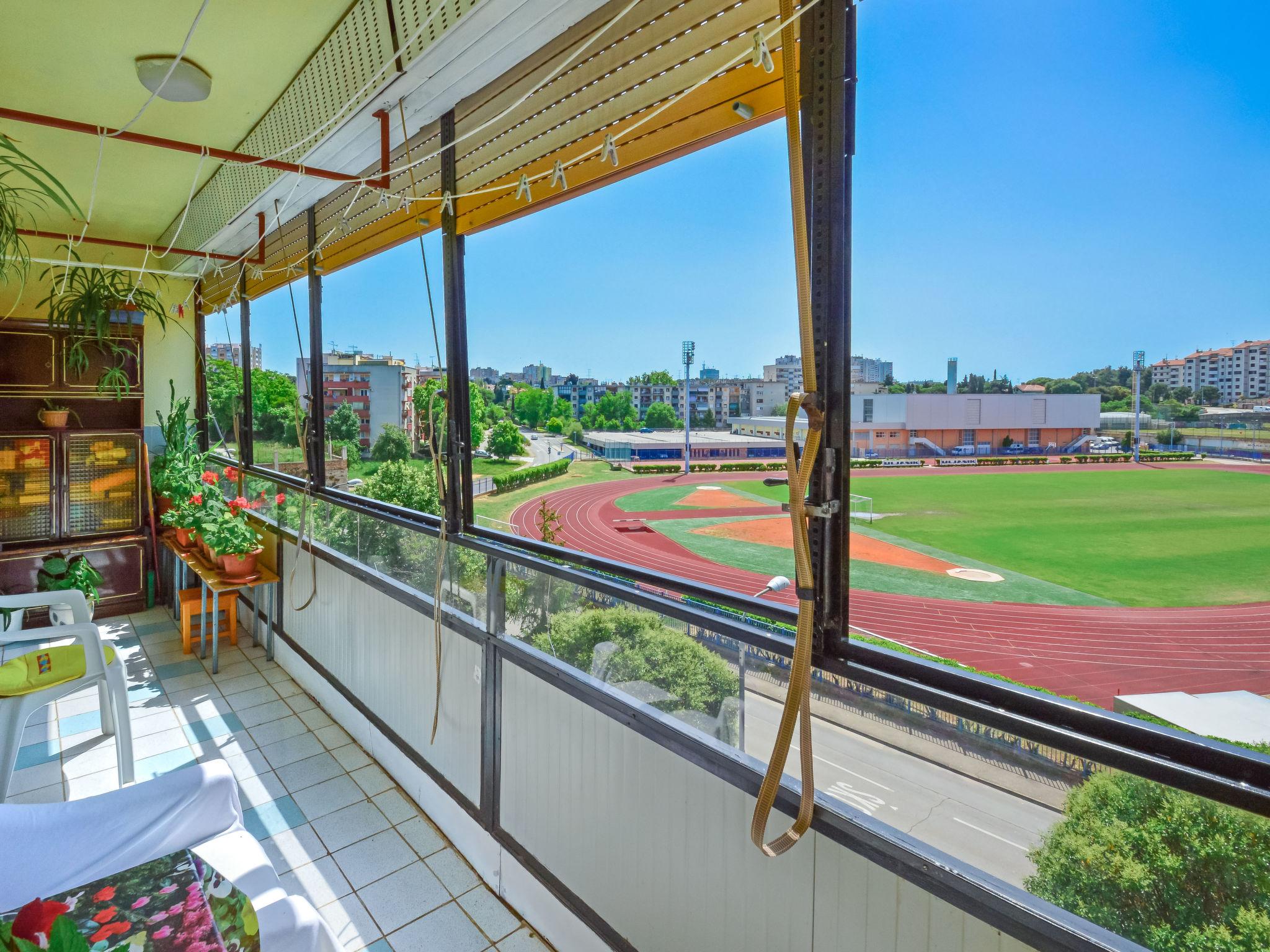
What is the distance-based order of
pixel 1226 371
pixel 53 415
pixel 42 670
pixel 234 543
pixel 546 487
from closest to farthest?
1. pixel 1226 371
2. pixel 546 487
3. pixel 42 670
4. pixel 234 543
5. pixel 53 415

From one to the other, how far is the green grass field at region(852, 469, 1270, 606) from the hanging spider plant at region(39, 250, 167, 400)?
4991 millimetres

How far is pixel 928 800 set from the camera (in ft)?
3.50

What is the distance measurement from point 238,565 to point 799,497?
158 inches

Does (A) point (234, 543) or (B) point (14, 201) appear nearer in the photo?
(B) point (14, 201)

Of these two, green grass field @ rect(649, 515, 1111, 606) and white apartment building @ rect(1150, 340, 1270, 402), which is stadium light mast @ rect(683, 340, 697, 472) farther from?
white apartment building @ rect(1150, 340, 1270, 402)

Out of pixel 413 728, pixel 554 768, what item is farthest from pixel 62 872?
pixel 413 728

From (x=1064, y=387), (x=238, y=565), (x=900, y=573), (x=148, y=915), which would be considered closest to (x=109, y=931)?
(x=148, y=915)

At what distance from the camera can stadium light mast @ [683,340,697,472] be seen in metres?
1.89

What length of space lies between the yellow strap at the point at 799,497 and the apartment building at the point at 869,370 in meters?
0.16

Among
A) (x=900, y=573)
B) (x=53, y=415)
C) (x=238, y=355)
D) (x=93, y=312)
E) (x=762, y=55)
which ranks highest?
(x=93, y=312)

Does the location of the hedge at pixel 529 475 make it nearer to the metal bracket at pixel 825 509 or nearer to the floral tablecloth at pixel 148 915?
the metal bracket at pixel 825 509

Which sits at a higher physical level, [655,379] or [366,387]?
[366,387]

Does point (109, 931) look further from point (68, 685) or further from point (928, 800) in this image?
point (68, 685)

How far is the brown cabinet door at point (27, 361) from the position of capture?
4469mm
